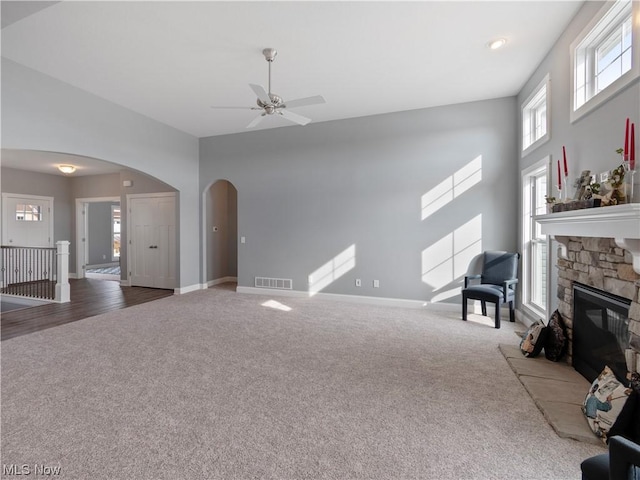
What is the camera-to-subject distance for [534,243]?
13.7ft

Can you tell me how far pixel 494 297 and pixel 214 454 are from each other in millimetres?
3733

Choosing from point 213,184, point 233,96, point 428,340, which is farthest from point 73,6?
point 428,340

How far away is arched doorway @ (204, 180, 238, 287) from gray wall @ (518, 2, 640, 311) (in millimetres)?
6022

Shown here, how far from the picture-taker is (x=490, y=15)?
2852 millimetres

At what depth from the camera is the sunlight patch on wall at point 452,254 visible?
4855 millimetres

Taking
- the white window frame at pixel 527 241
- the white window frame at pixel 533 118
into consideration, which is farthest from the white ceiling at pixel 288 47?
the white window frame at pixel 527 241

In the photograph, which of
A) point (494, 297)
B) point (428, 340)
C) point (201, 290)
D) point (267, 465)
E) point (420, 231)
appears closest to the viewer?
point (267, 465)

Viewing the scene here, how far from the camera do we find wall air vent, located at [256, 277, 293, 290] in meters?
6.05

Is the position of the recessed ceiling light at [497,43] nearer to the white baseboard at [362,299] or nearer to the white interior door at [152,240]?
the white baseboard at [362,299]

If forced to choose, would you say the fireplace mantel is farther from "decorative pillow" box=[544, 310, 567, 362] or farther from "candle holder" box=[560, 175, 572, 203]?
"decorative pillow" box=[544, 310, 567, 362]

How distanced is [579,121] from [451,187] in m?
2.24

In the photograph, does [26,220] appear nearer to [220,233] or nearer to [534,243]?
[220,233]

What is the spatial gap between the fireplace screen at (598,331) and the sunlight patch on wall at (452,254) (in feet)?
6.74

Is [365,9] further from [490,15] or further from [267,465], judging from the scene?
[267,465]
